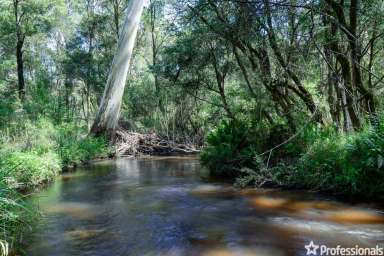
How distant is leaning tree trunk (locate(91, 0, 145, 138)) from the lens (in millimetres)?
14844

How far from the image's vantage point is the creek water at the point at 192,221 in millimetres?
4211

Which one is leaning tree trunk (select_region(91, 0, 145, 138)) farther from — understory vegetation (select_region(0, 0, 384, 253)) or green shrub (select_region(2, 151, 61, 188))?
green shrub (select_region(2, 151, 61, 188))

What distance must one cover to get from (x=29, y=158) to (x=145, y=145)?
7708mm

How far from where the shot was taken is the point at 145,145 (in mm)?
15406

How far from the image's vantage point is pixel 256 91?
8711mm

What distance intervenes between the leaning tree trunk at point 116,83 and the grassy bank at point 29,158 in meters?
0.85

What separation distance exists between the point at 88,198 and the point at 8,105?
29.1 ft

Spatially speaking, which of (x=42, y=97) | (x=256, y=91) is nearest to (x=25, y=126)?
(x=42, y=97)

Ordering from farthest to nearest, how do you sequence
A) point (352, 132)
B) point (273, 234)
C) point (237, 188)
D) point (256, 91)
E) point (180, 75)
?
point (180, 75)
point (256, 91)
point (237, 188)
point (352, 132)
point (273, 234)

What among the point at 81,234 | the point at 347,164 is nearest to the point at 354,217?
the point at 347,164

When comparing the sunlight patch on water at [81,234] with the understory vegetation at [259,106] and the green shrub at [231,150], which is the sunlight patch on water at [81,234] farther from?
the green shrub at [231,150]

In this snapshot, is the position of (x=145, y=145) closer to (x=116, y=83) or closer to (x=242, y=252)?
(x=116, y=83)

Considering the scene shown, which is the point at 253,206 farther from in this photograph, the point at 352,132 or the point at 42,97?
the point at 42,97

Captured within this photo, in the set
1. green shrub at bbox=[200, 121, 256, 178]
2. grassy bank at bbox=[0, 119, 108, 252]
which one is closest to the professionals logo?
grassy bank at bbox=[0, 119, 108, 252]
